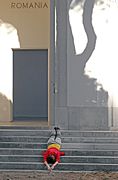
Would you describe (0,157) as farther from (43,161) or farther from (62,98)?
(62,98)

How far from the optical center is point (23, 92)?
1711cm

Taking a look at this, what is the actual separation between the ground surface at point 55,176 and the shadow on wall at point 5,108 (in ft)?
18.2

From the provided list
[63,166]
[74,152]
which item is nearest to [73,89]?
[74,152]

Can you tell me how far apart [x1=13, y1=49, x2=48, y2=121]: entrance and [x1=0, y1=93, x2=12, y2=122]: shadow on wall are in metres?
0.39

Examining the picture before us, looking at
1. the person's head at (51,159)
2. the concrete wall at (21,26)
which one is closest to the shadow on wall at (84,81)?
the person's head at (51,159)

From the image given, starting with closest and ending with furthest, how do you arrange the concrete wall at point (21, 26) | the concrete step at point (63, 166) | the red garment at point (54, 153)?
the red garment at point (54, 153)
the concrete step at point (63, 166)
the concrete wall at point (21, 26)

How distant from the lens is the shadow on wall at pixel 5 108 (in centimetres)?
1647

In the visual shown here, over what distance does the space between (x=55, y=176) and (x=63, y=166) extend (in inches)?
24.6

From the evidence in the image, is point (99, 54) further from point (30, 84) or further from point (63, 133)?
point (30, 84)

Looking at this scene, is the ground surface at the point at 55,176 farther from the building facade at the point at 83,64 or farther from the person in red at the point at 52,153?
the building facade at the point at 83,64

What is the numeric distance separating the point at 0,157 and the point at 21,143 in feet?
2.53

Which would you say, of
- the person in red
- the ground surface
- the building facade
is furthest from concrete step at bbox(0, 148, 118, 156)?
the building facade

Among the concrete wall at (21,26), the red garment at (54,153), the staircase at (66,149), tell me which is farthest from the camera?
the concrete wall at (21,26)

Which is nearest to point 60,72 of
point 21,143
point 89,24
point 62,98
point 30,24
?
point 62,98
